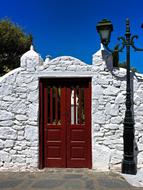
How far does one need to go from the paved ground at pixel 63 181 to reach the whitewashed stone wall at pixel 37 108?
435mm

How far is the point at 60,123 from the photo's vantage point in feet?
23.5

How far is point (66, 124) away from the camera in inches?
281

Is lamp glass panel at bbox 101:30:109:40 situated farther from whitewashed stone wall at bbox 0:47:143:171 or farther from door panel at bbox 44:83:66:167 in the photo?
door panel at bbox 44:83:66:167

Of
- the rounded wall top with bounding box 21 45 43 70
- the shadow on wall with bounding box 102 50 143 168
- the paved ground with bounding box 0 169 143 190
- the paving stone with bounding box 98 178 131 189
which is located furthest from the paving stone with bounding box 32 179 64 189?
the rounded wall top with bounding box 21 45 43 70

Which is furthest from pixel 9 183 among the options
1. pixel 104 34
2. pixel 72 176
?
pixel 104 34

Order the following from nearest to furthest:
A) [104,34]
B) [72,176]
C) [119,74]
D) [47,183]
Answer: [47,183] → [72,176] → [104,34] → [119,74]

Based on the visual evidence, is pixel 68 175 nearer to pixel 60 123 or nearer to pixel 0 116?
pixel 60 123

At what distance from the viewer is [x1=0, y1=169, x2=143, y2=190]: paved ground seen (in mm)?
5688

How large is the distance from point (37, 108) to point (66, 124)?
85 cm

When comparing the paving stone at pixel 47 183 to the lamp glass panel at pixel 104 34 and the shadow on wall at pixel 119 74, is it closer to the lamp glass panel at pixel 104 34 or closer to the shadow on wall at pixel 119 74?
the shadow on wall at pixel 119 74

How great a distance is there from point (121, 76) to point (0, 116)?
3.23 meters

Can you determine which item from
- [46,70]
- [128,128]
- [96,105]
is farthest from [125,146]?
[46,70]

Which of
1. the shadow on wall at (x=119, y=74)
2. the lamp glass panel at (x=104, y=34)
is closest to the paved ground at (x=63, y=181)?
the shadow on wall at (x=119, y=74)

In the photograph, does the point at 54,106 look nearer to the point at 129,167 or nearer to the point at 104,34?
the point at 104,34
